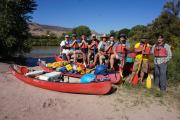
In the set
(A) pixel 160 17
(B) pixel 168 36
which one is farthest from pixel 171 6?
(B) pixel 168 36

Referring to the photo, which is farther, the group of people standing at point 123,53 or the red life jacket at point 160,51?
the group of people standing at point 123,53

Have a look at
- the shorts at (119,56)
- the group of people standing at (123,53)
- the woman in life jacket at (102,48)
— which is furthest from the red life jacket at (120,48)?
the woman in life jacket at (102,48)

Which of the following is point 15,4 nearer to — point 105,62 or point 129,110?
point 105,62

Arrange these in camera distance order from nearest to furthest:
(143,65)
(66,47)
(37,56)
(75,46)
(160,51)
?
(160,51) → (143,65) → (75,46) → (66,47) → (37,56)

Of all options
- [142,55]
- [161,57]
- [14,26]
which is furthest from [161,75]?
[14,26]

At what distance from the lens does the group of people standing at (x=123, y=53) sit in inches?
432

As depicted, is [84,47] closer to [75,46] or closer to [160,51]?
[75,46]

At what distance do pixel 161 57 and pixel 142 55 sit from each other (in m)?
0.90

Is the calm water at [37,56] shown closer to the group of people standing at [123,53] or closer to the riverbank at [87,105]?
the group of people standing at [123,53]

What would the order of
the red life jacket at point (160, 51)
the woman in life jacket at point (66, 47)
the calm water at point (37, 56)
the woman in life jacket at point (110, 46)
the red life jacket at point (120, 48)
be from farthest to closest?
the calm water at point (37, 56), the woman in life jacket at point (66, 47), the woman in life jacket at point (110, 46), the red life jacket at point (120, 48), the red life jacket at point (160, 51)

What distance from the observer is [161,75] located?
1120 cm

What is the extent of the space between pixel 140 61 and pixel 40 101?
15.1ft

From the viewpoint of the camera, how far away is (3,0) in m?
22.0

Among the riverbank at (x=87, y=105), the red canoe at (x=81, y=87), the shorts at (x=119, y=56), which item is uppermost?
the shorts at (x=119, y=56)
